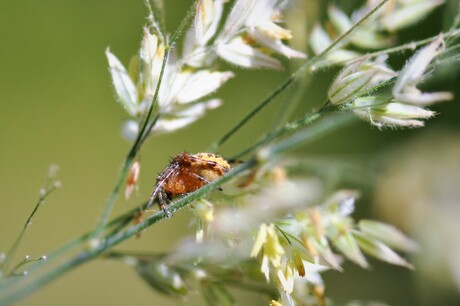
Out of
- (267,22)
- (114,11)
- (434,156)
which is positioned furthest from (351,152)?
(267,22)

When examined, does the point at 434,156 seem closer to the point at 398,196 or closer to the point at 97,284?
the point at 398,196

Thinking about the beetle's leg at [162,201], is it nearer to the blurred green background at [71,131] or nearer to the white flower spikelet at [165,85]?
the white flower spikelet at [165,85]

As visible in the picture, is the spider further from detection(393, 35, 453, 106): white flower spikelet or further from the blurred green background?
the blurred green background

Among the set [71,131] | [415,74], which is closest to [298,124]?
[415,74]

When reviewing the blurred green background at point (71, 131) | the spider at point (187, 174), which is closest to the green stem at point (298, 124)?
the spider at point (187, 174)


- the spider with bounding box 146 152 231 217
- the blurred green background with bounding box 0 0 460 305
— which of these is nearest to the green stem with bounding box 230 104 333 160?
the spider with bounding box 146 152 231 217

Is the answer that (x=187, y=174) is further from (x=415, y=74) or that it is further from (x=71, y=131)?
(x=71, y=131)

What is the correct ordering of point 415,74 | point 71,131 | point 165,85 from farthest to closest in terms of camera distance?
point 71,131 → point 165,85 → point 415,74

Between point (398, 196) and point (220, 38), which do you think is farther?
point (398, 196)
